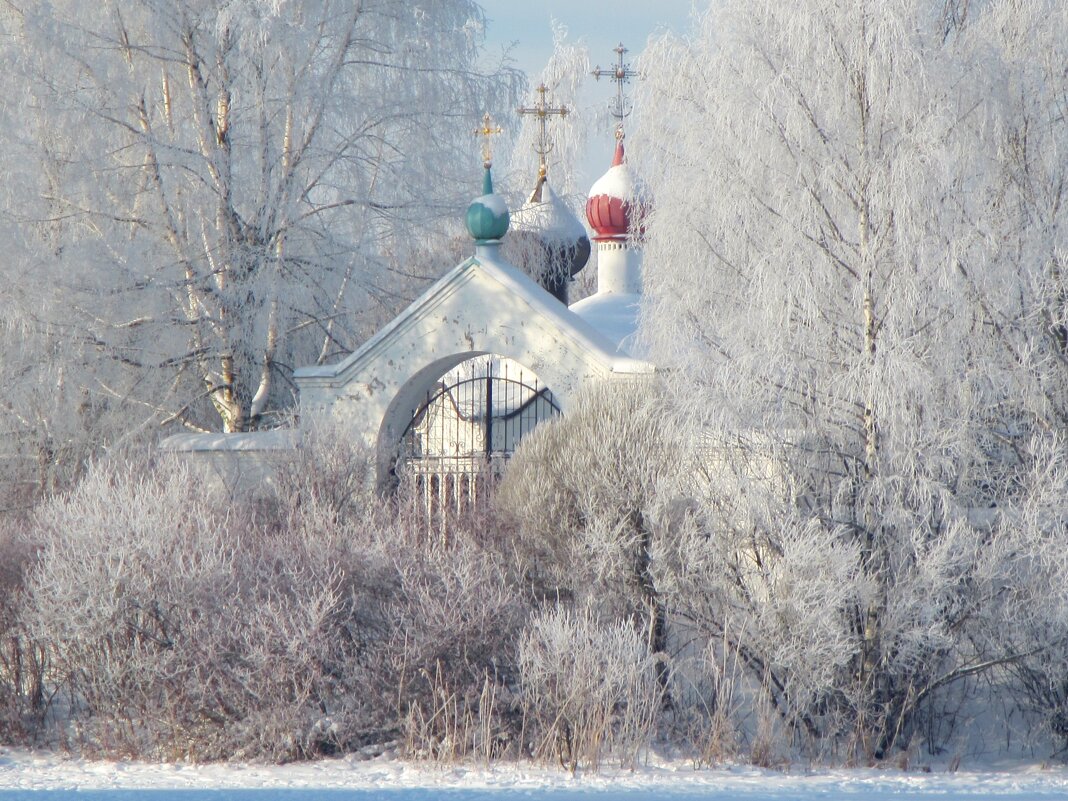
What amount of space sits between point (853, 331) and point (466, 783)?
4.04m

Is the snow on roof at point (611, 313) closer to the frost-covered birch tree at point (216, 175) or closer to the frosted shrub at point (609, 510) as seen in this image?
the frost-covered birch tree at point (216, 175)

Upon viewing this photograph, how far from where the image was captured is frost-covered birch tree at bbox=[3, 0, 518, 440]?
1468 cm

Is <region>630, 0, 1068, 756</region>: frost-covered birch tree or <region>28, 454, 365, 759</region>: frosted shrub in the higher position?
<region>630, 0, 1068, 756</region>: frost-covered birch tree

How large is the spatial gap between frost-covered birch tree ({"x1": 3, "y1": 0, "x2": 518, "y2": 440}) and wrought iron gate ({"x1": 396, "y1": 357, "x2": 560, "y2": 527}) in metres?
1.86

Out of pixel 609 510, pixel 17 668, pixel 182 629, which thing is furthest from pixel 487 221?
pixel 17 668

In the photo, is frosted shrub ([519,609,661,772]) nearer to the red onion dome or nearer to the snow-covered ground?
the snow-covered ground

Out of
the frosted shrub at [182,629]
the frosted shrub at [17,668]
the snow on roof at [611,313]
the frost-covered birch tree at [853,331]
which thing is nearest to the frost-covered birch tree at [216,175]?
the snow on roof at [611,313]

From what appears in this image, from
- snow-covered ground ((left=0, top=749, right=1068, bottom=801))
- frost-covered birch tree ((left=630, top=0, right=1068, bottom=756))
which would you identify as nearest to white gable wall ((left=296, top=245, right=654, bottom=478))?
frost-covered birch tree ((left=630, top=0, right=1068, bottom=756))

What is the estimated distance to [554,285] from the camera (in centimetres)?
1792

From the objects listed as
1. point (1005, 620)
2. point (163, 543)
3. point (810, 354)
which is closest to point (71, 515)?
point (163, 543)

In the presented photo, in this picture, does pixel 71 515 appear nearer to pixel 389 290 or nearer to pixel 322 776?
pixel 322 776

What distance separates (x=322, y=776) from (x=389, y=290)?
28.2ft

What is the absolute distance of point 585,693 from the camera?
855 cm

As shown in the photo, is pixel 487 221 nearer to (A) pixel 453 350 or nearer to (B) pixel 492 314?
(B) pixel 492 314
